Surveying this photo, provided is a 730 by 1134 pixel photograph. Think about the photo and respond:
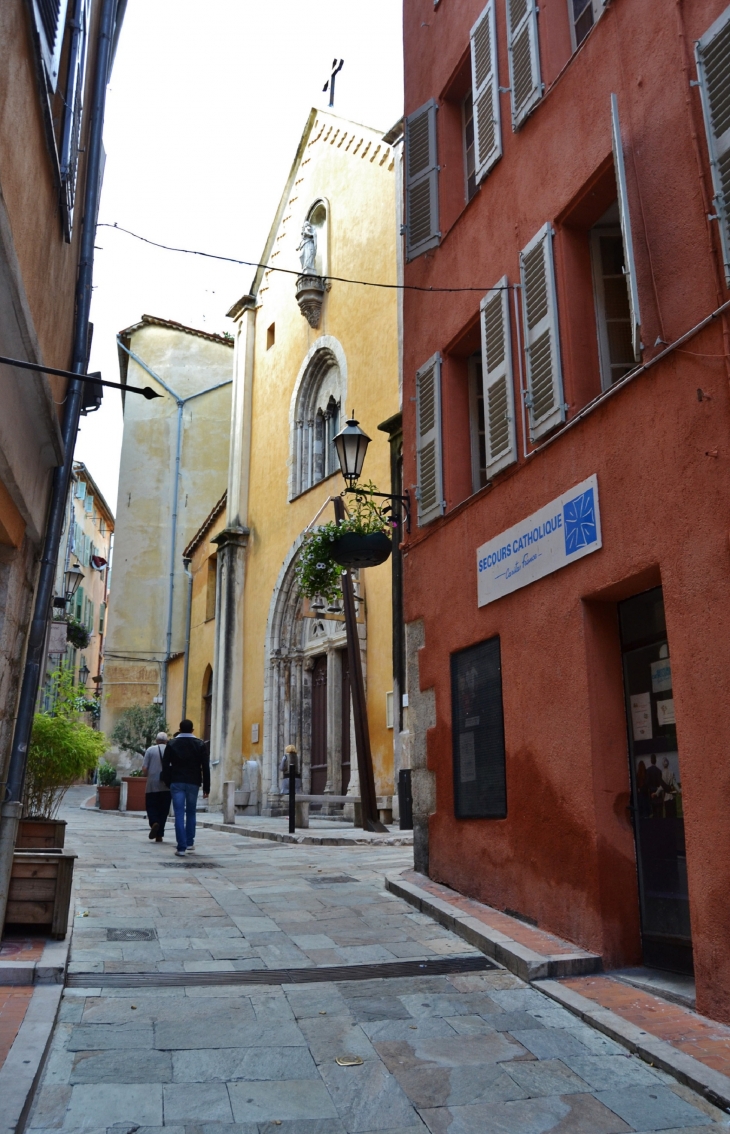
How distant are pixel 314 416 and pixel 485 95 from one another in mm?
13700

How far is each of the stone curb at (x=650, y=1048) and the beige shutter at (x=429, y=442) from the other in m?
4.43

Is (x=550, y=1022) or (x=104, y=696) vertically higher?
(x=104, y=696)

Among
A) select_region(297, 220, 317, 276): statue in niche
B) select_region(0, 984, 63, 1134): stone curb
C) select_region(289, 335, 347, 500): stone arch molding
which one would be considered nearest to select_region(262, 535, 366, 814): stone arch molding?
select_region(289, 335, 347, 500): stone arch molding

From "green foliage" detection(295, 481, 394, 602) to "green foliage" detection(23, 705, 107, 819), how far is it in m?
3.24

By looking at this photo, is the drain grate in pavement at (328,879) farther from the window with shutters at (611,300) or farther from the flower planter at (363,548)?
the window with shutters at (611,300)

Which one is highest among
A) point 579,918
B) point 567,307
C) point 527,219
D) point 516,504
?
point 527,219

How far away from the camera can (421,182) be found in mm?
9586

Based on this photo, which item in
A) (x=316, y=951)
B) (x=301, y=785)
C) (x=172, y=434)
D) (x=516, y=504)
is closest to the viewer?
(x=316, y=951)

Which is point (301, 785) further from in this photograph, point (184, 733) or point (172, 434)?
point (172, 434)

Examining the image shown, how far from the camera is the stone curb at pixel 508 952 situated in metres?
5.33

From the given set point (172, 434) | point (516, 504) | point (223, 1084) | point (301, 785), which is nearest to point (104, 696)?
point (172, 434)

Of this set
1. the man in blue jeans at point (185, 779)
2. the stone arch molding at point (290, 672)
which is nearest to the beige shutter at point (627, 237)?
the man in blue jeans at point (185, 779)

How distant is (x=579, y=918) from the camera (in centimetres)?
573

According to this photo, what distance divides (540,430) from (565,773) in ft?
7.43
